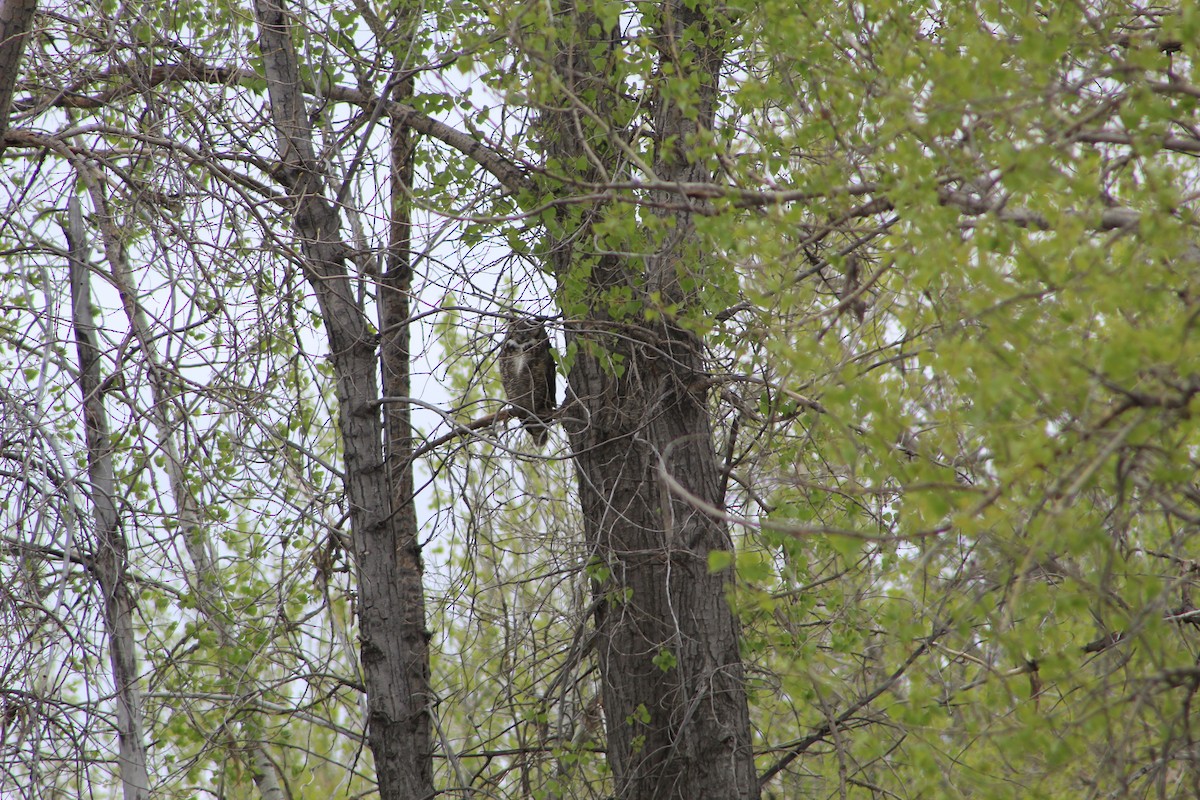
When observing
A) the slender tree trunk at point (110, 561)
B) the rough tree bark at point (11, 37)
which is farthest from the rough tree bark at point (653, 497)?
the rough tree bark at point (11, 37)

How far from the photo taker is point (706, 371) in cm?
513

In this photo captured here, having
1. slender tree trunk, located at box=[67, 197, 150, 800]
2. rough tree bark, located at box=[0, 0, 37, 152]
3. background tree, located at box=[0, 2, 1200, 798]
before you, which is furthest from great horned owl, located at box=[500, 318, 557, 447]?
rough tree bark, located at box=[0, 0, 37, 152]

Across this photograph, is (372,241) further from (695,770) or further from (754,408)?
(695,770)

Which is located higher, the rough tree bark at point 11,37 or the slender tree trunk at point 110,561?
the rough tree bark at point 11,37

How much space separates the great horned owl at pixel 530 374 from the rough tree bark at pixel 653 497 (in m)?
0.14

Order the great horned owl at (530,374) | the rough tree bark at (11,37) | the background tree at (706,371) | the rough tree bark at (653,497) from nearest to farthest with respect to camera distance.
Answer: the background tree at (706,371), the rough tree bark at (11,37), the rough tree bark at (653,497), the great horned owl at (530,374)

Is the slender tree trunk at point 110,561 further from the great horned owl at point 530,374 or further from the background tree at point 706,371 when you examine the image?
the great horned owl at point 530,374

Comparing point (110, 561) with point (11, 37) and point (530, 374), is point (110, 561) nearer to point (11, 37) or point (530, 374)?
point (530, 374)

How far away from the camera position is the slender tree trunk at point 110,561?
4.22 metres

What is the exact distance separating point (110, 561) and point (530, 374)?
1.97m

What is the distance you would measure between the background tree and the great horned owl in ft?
0.43

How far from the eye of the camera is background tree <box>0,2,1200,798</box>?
2.63 m

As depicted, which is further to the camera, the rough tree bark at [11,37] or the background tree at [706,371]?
the rough tree bark at [11,37]

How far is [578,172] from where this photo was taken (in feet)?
16.3
